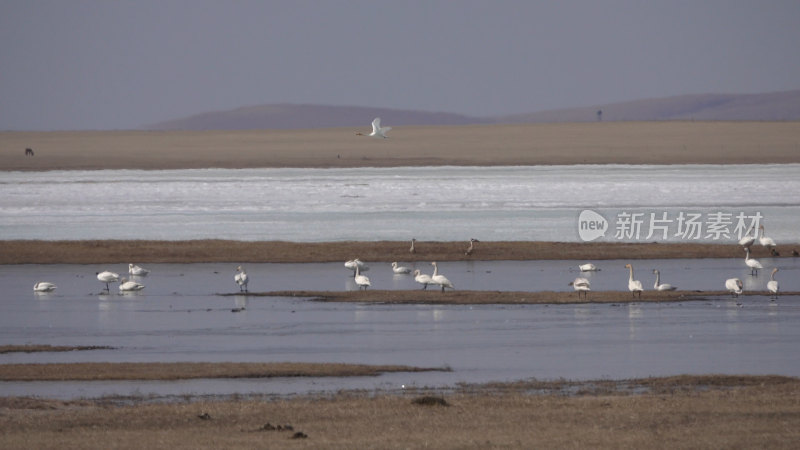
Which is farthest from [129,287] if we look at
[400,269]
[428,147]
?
[428,147]

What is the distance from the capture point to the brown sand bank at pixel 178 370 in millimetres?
13633

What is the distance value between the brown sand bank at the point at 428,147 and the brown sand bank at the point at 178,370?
54.9m

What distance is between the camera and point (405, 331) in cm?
1736

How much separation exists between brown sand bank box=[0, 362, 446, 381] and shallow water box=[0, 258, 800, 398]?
0.27 metres

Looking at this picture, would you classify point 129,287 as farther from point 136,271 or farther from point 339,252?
point 339,252

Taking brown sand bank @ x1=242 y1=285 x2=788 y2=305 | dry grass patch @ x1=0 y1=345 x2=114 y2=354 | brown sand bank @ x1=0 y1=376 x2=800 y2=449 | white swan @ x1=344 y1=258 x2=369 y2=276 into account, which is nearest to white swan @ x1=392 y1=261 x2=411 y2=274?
white swan @ x1=344 y1=258 x2=369 y2=276

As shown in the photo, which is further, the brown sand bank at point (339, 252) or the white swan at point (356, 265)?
the brown sand bank at point (339, 252)

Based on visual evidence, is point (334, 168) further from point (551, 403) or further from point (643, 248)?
point (551, 403)

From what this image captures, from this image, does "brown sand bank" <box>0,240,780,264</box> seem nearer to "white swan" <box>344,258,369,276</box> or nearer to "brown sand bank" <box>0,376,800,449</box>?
"white swan" <box>344,258,369,276</box>

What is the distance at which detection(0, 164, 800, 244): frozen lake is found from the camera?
32.9 m

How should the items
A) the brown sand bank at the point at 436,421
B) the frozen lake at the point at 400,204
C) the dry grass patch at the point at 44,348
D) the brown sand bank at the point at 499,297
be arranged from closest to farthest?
1. the brown sand bank at the point at 436,421
2. the dry grass patch at the point at 44,348
3. the brown sand bank at the point at 499,297
4. the frozen lake at the point at 400,204

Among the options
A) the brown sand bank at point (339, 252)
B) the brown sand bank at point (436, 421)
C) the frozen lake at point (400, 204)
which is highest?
the frozen lake at point (400, 204)

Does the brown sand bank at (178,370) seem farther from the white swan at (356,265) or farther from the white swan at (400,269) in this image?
the white swan at (400,269)

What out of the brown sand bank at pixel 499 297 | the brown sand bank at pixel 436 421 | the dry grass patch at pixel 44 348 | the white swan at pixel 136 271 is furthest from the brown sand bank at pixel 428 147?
the brown sand bank at pixel 436 421
